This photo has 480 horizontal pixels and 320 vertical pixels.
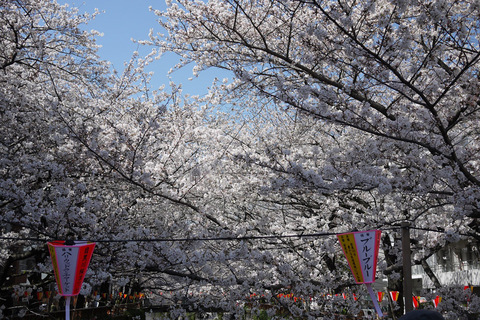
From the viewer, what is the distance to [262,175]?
260 inches

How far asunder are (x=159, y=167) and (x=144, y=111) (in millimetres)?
1091

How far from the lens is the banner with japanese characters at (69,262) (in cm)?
582

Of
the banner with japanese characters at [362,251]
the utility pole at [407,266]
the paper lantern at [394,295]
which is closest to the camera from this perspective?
the banner with japanese characters at [362,251]

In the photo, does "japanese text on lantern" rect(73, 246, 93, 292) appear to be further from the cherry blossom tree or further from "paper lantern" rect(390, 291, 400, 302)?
"paper lantern" rect(390, 291, 400, 302)

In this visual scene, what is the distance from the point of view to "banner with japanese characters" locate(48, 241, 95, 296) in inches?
229

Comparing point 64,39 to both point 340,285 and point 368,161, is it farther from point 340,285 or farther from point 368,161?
point 340,285

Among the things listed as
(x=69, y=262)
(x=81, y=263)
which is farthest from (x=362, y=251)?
(x=69, y=262)

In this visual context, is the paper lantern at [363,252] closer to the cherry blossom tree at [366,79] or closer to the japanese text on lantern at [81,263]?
the cherry blossom tree at [366,79]

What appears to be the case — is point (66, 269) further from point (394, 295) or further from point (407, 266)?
point (394, 295)

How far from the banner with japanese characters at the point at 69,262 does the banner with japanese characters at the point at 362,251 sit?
11.0 ft

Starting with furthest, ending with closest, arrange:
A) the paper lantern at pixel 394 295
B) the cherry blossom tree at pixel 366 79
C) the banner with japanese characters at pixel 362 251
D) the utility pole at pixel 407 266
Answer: the paper lantern at pixel 394 295 < the utility pole at pixel 407 266 < the banner with japanese characters at pixel 362 251 < the cherry blossom tree at pixel 366 79

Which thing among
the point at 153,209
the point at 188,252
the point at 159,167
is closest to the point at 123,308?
the point at 153,209

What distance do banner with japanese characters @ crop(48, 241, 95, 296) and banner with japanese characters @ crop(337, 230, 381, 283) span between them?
11.0ft

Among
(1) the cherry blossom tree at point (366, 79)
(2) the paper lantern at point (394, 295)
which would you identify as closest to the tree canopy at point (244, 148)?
(1) the cherry blossom tree at point (366, 79)
